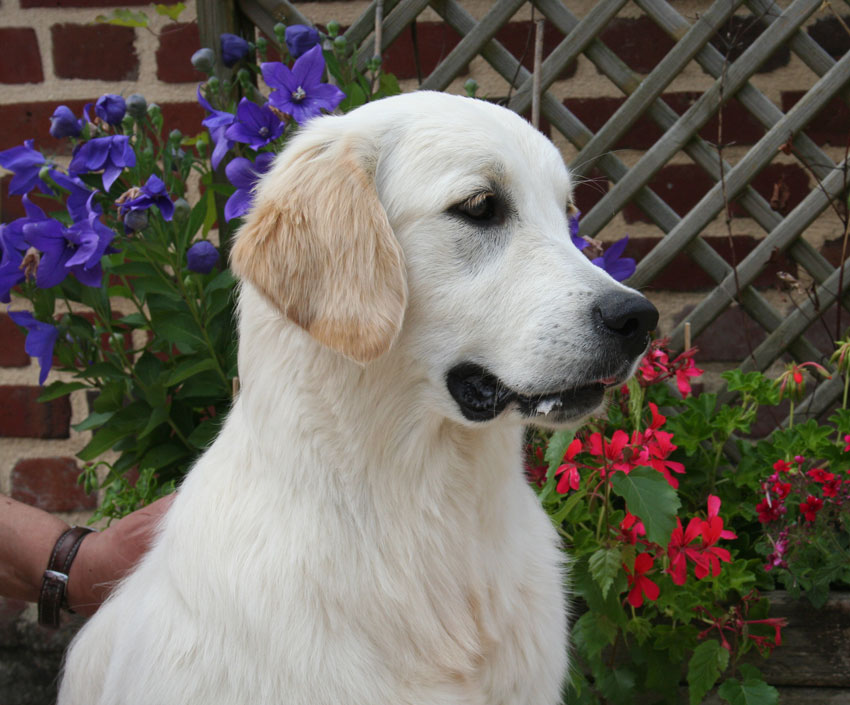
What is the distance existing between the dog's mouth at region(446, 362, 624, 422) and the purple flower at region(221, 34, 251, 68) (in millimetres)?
1400

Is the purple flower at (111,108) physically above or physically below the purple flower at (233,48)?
below

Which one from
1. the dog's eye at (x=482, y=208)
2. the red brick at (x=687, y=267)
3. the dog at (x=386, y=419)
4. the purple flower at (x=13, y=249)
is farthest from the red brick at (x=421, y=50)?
the dog's eye at (x=482, y=208)

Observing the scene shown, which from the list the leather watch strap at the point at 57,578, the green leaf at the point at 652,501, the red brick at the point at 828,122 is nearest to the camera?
the green leaf at the point at 652,501

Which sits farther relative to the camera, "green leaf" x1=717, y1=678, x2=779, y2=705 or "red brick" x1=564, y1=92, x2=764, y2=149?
"red brick" x1=564, y1=92, x2=764, y2=149

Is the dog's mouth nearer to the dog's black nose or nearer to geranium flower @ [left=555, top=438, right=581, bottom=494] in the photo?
the dog's black nose

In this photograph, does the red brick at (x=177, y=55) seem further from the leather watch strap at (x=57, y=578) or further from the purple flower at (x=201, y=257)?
the leather watch strap at (x=57, y=578)

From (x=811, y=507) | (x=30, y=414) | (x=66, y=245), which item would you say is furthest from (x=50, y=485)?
(x=811, y=507)

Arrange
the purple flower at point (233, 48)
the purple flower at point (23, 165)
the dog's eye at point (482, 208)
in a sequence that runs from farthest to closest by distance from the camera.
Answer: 1. the purple flower at point (233, 48)
2. the purple flower at point (23, 165)
3. the dog's eye at point (482, 208)

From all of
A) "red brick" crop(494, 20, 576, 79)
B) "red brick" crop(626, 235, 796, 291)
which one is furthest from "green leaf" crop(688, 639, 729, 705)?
"red brick" crop(494, 20, 576, 79)

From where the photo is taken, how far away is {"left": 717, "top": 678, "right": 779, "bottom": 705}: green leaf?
71.2 inches

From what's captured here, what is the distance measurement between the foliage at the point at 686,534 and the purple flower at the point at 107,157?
1.15 meters

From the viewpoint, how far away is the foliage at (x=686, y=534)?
179cm

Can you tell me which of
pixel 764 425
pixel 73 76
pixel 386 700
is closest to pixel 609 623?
pixel 386 700

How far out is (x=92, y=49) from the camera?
2.67 metres
